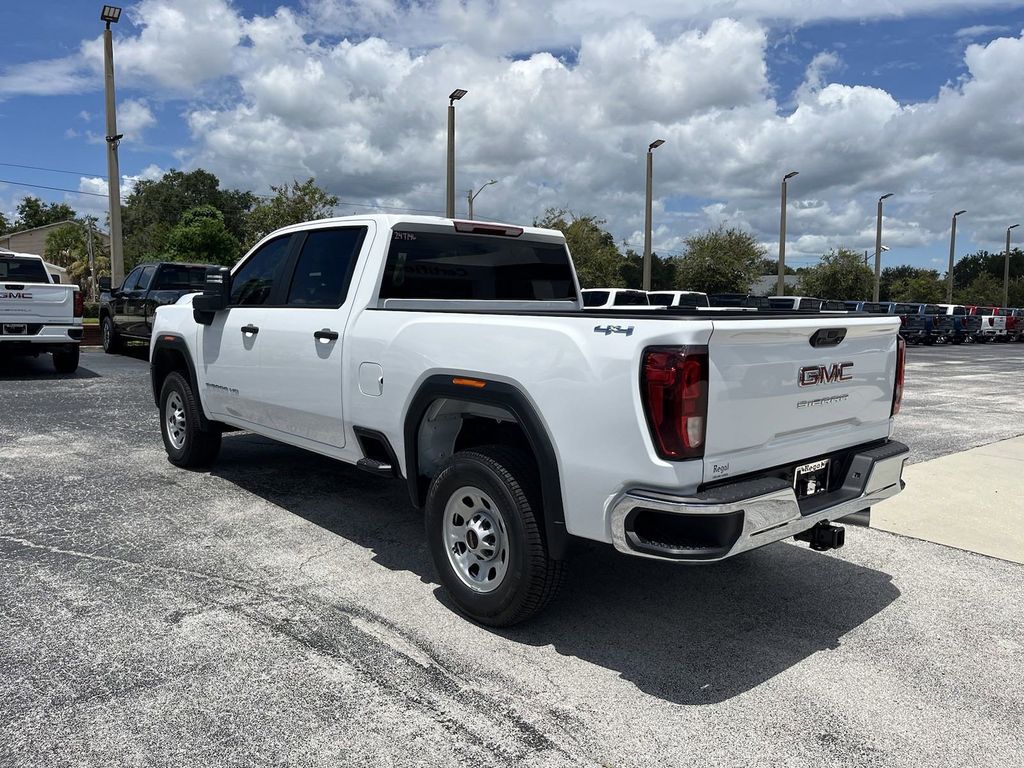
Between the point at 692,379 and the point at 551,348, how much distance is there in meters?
0.64

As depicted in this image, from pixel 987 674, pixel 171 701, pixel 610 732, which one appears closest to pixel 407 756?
pixel 610 732

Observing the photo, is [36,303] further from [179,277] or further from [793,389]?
[793,389]

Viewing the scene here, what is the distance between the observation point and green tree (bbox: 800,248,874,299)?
5612cm

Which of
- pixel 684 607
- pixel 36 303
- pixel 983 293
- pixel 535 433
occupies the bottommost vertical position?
pixel 684 607

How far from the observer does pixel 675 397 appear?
3.19 metres

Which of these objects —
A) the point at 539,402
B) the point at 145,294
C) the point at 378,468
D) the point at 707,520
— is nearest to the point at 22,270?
the point at 145,294

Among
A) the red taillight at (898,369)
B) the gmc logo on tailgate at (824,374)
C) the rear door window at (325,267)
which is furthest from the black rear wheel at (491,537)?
the red taillight at (898,369)

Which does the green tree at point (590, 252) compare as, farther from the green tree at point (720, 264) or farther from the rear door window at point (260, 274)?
the rear door window at point (260, 274)

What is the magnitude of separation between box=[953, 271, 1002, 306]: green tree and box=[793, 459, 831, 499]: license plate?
71658mm

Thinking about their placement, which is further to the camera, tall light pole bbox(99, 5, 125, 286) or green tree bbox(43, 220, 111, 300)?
green tree bbox(43, 220, 111, 300)

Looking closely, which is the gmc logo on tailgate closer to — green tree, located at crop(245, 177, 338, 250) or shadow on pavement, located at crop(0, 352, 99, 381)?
shadow on pavement, located at crop(0, 352, 99, 381)

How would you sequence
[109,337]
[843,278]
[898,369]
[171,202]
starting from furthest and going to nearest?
[171,202] → [843,278] → [109,337] → [898,369]

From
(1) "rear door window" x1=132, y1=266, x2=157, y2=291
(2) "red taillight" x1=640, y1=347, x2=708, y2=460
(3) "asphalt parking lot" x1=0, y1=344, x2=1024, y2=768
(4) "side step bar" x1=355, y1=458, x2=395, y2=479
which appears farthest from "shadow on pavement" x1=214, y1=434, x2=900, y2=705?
(1) "rear door window" x1=132, y1=266, x2=157, y2=291

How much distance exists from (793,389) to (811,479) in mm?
510
